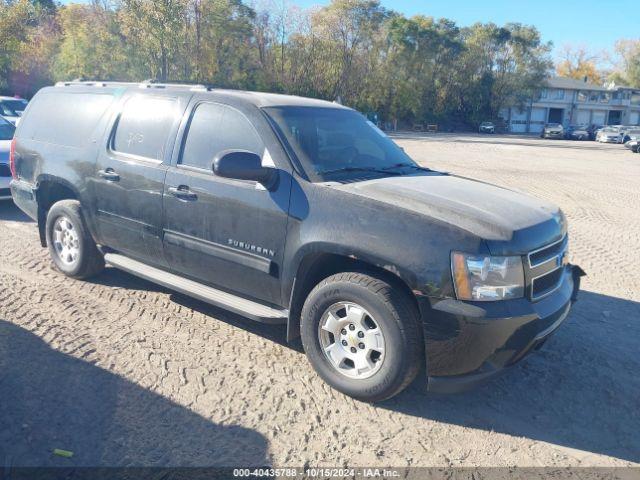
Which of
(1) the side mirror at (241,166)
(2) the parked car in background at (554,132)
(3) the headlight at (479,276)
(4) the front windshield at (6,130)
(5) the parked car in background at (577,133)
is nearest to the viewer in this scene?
(3) the headlight at (479,276)

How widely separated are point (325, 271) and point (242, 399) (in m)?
1.03

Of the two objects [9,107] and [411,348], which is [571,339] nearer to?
[411,348]

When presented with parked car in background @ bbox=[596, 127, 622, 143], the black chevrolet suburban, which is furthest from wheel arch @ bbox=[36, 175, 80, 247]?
parked car in background @ bbox=[596, 127, 622, 143]

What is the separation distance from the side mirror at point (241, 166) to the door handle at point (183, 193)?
1.90 feet

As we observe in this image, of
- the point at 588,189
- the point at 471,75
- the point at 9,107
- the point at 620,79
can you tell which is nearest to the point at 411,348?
the point at 588,189

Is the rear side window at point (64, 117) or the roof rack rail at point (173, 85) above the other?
the roof rack rail at point (173, 85)

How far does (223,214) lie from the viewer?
13.5 feet

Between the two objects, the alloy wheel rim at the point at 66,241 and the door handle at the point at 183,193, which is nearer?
the door handle at the point at 183,193

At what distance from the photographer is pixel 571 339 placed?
4.62m

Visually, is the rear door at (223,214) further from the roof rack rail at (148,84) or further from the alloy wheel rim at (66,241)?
the alloy wheel rim at (66,241)

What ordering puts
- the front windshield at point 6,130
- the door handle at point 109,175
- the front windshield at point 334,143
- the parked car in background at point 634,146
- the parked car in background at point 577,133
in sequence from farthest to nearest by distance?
the parked car in background at point 577,133 < the parked car in background at point 634,146 < the front windshield at point 6,130 < the door handle at point 109,175 < the front windshield at point 334,143

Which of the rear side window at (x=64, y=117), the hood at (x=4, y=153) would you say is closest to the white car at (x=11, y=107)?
the hood at (x=4, y=153)

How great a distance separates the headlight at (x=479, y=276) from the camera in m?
3.22

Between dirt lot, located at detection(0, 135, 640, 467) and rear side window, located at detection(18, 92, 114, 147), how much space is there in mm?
1531
